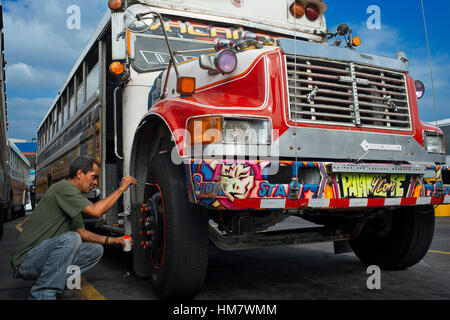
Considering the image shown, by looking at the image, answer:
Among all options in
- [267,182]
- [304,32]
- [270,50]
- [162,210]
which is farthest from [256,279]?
[304,32]

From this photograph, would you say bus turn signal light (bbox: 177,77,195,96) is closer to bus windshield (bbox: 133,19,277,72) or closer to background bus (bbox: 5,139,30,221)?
bus windshield (bbox: 133,19,277,72)

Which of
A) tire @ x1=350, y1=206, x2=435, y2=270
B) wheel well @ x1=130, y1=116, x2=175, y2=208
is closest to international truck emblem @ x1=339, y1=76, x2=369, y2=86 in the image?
tire @ x1=350, y1=206, x2=435, y2=270

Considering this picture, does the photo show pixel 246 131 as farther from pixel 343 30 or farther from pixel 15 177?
pixel 15 177

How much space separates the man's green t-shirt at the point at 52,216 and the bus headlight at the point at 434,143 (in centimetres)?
287

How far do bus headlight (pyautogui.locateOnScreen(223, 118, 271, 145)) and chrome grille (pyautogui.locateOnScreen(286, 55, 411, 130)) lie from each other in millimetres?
259

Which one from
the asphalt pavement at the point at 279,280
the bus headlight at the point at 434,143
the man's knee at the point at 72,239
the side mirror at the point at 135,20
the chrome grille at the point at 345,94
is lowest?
the asphalt pavement at the point at 279,280

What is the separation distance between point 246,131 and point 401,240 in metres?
2.38

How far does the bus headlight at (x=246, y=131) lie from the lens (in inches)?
113

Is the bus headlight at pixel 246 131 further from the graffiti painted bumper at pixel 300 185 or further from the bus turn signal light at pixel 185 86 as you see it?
the bus turn signal light at pixel 185 86

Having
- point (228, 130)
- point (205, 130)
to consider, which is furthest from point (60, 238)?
point (228, 130)

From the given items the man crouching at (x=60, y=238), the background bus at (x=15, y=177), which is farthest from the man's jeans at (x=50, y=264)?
the background bus at (x=15, y=177)

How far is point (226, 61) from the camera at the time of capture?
3148 mm

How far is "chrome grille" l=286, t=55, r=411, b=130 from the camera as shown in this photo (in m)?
3.17
